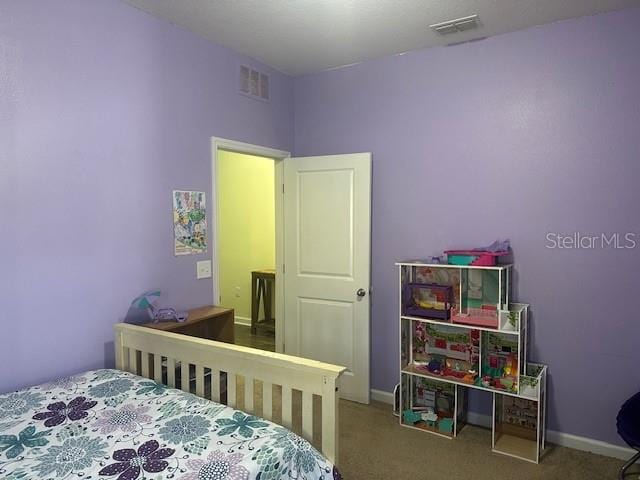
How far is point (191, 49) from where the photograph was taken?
2.68 meters

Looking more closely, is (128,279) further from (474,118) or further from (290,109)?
(474,118)

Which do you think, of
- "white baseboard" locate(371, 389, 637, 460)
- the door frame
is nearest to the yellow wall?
the door frame

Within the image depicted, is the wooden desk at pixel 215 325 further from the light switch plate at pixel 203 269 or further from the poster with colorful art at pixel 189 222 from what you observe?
the poster with colorful art at pixel 189 222

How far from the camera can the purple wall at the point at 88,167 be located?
6.23 ft

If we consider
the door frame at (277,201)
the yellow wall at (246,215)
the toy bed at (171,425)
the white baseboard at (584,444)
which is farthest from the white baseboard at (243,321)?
the toy bed at (171,425)

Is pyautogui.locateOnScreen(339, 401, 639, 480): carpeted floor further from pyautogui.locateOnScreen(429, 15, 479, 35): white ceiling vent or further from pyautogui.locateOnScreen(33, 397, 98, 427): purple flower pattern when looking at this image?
pyautogui.locateOnScreen(429, 15, 479, 35): white ceiling vent

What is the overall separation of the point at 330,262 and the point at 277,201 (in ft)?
2.33

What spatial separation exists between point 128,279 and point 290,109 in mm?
1947

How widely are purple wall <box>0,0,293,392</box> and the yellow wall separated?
→ 7.38 ft

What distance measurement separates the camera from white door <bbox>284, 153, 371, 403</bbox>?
3.14 meters

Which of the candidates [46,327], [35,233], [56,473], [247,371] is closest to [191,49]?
[35,233]

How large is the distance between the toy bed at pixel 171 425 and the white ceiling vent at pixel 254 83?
74.0 inches

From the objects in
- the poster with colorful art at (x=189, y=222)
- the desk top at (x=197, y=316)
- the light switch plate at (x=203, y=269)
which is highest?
the poster with colorful art at (x=189, y=222)

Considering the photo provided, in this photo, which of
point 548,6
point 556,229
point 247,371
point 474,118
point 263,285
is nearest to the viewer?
point 247,371
